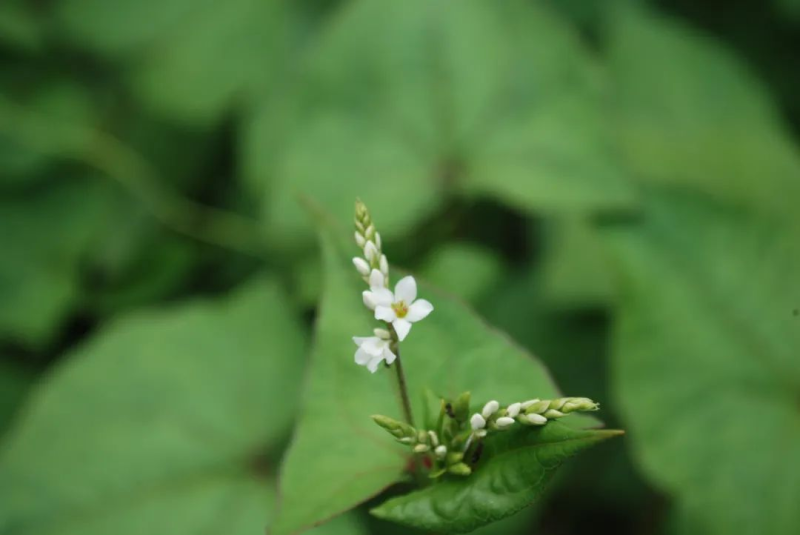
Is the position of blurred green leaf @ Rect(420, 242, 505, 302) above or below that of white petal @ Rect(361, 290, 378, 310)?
above

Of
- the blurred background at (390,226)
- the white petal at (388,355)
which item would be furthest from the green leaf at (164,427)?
the white petal at (388,355)

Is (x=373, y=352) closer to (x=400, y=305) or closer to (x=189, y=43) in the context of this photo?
(x=400, y=305)

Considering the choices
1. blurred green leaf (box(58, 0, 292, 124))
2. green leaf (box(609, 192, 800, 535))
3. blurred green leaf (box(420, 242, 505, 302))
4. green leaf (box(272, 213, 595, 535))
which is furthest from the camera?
blurred green leaf (box(58, 0, 292, 124))

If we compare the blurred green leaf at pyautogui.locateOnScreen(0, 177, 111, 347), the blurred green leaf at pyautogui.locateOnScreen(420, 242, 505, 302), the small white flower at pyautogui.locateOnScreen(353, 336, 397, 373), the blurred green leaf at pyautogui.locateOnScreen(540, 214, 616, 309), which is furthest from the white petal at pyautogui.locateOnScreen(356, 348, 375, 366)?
the blurred green leaf at pyautogui.locateOnScreen(0, 177, 111, 347)

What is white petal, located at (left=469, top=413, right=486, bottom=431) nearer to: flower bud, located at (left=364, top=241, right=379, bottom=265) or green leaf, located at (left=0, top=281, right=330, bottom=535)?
flower bud, located at (left=364, top=241, right=379, bottom=265)

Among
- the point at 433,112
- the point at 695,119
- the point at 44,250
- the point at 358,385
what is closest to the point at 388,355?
the point at 358,385

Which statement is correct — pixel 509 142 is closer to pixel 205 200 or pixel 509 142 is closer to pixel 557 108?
pixel 557 108

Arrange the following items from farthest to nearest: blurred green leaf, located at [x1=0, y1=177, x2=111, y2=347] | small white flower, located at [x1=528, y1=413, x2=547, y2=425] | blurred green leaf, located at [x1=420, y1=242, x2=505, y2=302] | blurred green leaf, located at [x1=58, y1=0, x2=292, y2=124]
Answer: blurred green leaf, located at [x1=58, y1=0, x2=292, y2=124], blurred green leaf, located at [x1=0, y1=177, x2=111, y2=347], blurred green leaf, located at [x1=420, y1=242, x2=505, y2=302], small white flower, located at [x1=528, y1=413, x2=547, y2=425]
